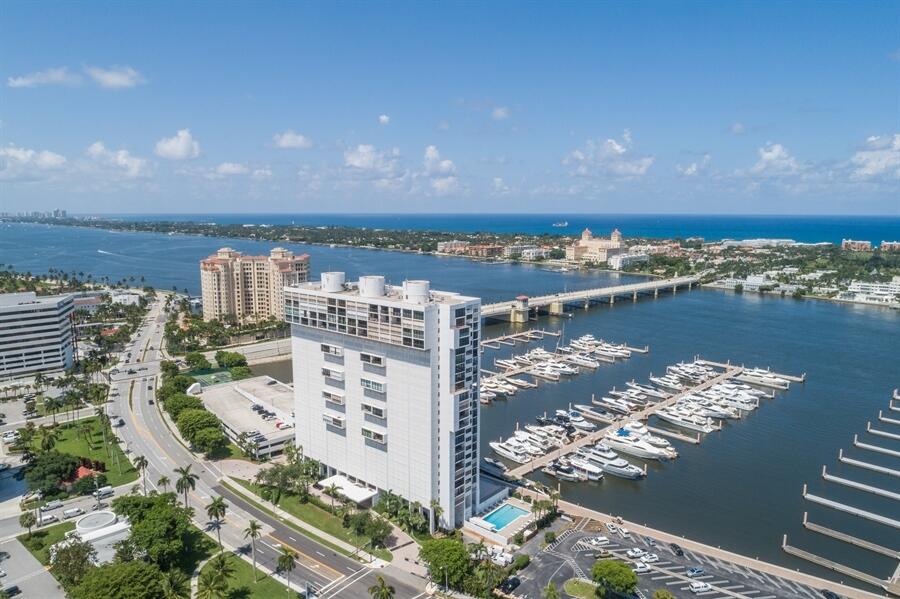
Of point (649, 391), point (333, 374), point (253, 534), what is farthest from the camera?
point (649, 391)

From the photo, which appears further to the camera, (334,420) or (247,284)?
(247,284)

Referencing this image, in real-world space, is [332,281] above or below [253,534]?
above

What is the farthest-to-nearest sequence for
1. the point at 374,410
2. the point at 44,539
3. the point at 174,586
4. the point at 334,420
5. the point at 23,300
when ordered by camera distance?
the point at 23,300 → the point at 334,420 → the point at 374,410 → the point at 44,539 → the point at 174,586

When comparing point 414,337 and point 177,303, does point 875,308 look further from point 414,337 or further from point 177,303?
point 177,303

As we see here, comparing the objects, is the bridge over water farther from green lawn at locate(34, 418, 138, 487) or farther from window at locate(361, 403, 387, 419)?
window at locate(361, 403, 387, 419)

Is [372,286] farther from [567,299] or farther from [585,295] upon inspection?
[585,295]

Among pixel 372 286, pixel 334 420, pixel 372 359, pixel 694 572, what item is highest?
pixel 372 286

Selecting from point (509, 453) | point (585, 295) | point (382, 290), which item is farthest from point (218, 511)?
point (585, 295)
